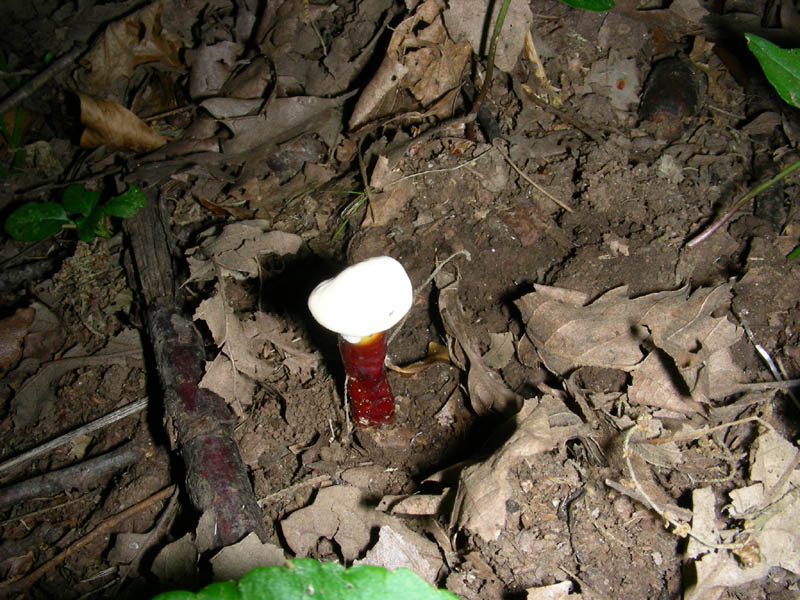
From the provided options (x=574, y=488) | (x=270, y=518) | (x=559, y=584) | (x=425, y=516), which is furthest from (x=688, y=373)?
(x=270, y=518)

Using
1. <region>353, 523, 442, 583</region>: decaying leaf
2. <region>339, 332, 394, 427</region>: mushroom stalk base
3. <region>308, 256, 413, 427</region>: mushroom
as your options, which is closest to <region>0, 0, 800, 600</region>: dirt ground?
<region>353, 523, 442, 583</region>: decaying leaf

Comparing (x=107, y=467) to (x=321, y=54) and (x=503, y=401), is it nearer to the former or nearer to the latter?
(x=503, y=401)

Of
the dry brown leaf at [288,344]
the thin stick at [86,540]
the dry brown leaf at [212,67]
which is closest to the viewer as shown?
the thin stick at [86,540]

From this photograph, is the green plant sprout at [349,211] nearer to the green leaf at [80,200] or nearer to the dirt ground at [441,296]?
the dirt ground at [441,296]

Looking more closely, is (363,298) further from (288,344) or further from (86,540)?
(86,540)

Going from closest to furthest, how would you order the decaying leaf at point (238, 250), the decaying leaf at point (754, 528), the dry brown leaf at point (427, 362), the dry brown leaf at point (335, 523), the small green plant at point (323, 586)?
the small green plant at point (323, 586)
the decaying leaf at point (754, 528)
the dry brown leaf at point (335, 523)
the dry brown leaf at point (427, 362)
the decaying leaf at point (238, 250)

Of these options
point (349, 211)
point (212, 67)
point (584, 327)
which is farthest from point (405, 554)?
point (212, 67)

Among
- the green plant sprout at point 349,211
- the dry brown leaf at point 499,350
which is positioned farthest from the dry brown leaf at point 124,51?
the dry brown leaf at point 499,350

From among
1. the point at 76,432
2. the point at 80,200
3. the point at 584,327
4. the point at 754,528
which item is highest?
the point at 584,327
